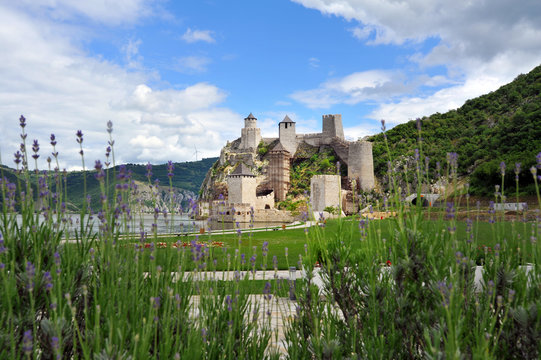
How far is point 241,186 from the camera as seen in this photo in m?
49.5

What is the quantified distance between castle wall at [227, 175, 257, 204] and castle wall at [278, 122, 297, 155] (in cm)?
1668

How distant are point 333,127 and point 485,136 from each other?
2468 cm

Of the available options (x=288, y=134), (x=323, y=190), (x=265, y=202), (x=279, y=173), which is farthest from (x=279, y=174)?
(x=323, y=190)

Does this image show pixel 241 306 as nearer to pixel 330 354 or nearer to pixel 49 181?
pixel 330 354

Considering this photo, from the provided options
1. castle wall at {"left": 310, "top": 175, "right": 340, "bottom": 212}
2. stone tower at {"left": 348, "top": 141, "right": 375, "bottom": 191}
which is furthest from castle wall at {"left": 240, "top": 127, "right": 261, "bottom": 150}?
castle wall at {"left": 310, "top": 175, "right": 340, "bottom": 212}

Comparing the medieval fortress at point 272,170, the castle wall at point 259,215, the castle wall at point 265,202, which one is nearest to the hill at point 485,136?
the medieval fortress at point 272,170

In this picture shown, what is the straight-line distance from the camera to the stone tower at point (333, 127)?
63.9m

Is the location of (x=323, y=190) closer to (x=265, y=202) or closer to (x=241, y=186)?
Result: (x=241, y=186)

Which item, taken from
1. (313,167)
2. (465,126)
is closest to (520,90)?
(465,126)

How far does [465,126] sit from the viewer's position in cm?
5619

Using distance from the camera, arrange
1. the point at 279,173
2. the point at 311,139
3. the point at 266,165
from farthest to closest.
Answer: the point at 311,139 → the point at 266,165 → the point at 279,173

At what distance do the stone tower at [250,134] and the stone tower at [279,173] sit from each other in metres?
8.69

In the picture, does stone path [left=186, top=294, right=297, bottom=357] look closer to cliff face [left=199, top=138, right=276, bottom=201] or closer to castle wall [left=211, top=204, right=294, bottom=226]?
castle wall [left=211, top=204, right=294, bottom=226]

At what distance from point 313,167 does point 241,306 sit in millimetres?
59441
